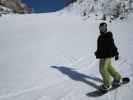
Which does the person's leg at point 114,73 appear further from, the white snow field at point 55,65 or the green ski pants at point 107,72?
the white snow field at point 55,65

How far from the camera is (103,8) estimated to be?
1157 inches

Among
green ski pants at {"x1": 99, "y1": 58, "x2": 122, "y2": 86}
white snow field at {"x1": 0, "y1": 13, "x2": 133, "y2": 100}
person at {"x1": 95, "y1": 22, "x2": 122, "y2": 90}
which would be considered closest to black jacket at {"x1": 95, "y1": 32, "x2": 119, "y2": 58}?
person at {"x1": 95, "y1": 22, "x2": 122, "y2": 90}

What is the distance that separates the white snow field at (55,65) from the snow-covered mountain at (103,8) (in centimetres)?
964

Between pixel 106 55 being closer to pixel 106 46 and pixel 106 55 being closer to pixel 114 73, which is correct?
pixel 106 46

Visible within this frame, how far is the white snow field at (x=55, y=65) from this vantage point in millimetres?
7281

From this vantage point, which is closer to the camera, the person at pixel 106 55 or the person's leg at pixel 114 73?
the person at pixel 106 55

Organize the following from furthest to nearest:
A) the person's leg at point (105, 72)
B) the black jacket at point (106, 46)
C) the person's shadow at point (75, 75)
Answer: the person's shadow at point (75, 75) → the black jacket at point (106, 46) → the person's leg at point (105, 72)

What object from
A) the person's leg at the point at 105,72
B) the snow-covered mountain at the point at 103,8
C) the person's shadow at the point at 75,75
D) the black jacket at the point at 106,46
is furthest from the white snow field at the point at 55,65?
the snow-covered mountain at the point at 103,8

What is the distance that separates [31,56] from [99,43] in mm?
4796

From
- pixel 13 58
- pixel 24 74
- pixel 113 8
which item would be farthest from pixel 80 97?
pixel 113 8

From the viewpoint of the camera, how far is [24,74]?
9164 mm

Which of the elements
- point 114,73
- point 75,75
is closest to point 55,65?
point 75,75

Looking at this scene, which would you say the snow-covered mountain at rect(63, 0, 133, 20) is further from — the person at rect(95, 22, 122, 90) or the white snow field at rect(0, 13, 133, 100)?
the person at rect(95, 22, 122, 90)

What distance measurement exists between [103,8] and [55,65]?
2020 centimetres
